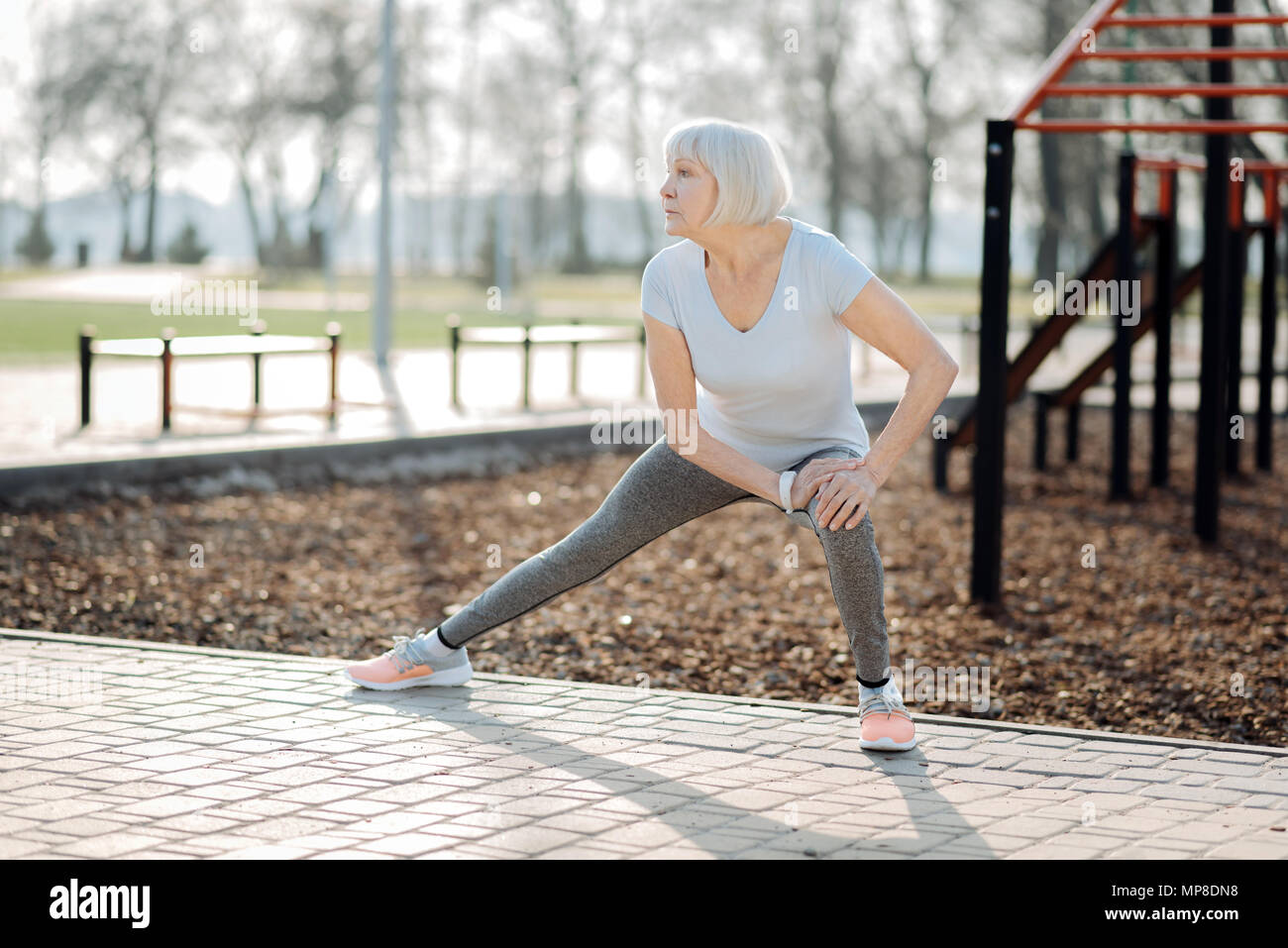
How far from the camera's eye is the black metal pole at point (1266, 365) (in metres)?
12.1

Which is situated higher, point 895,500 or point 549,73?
point 549,73

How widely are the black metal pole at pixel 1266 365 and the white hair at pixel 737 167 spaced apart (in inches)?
327

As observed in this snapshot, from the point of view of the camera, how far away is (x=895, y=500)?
11219 millimetres

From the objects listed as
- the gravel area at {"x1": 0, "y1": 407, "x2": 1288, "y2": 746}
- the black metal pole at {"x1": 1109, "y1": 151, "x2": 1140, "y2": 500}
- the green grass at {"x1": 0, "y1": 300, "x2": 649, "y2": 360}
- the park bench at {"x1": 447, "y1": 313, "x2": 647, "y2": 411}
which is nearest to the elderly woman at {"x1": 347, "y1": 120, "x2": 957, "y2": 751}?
the gravel area at {"x1": 0, "y1": 407, "x2": 1288, "y2": 746}

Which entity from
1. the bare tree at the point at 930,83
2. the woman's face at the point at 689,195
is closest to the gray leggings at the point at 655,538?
the woman's face at the point at 689,195

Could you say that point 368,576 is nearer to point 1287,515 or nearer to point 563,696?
point 563,696

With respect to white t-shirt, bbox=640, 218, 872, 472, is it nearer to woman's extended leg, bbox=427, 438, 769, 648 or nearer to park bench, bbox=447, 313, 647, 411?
woman's extended leg, bbox=427, 438, 769, 648

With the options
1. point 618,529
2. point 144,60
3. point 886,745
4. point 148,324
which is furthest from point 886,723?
point 144,60

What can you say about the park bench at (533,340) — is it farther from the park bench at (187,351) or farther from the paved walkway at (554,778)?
the paved walkway at (554,778)

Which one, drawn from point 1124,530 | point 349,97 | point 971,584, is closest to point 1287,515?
point 1124,530

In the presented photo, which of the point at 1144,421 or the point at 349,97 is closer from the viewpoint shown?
the point at 1144,421

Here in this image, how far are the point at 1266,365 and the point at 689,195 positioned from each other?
8.55 meters
